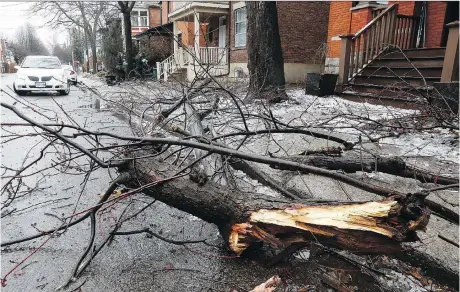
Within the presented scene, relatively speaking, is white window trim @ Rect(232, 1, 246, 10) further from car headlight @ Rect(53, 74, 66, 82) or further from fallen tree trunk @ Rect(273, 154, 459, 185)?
fallen tree trunk @ Rect(273, 154, 459, 185)

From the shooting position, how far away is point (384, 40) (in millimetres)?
9109

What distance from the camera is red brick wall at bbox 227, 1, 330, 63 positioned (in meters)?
15.4

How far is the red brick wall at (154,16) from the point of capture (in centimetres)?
3825

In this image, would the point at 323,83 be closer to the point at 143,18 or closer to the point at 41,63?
the point at 41,63

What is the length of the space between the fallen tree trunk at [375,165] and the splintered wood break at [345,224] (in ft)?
3.32

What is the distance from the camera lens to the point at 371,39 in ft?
29.4

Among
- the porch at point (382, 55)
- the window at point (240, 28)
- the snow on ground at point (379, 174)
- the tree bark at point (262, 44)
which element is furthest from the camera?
the window at point (240, 28)

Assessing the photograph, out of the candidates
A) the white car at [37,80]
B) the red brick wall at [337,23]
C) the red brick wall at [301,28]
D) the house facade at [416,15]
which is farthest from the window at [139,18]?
the house facade at [416,15]

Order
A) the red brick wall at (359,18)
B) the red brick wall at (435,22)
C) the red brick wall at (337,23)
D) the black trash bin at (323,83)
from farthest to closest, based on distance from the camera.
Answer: the red brick wall at (337,23) → the red brick wall at (359,18) → the red brick wall at (435,22) → the black trash bin at (323,83)

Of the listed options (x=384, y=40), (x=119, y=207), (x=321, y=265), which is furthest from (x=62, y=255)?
(x=384, y=40)

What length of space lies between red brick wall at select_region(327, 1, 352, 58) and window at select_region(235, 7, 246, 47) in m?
6.09

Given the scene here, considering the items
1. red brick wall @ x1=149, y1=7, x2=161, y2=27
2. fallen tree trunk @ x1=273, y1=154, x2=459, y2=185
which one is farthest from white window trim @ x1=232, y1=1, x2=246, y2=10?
red brick wall @ x1=149, y1=7, x2=161, y2=27

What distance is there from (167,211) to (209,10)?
17130mm

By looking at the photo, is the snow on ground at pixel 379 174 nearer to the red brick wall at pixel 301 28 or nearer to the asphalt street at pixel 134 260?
the asphalt street at pixel 134 260
